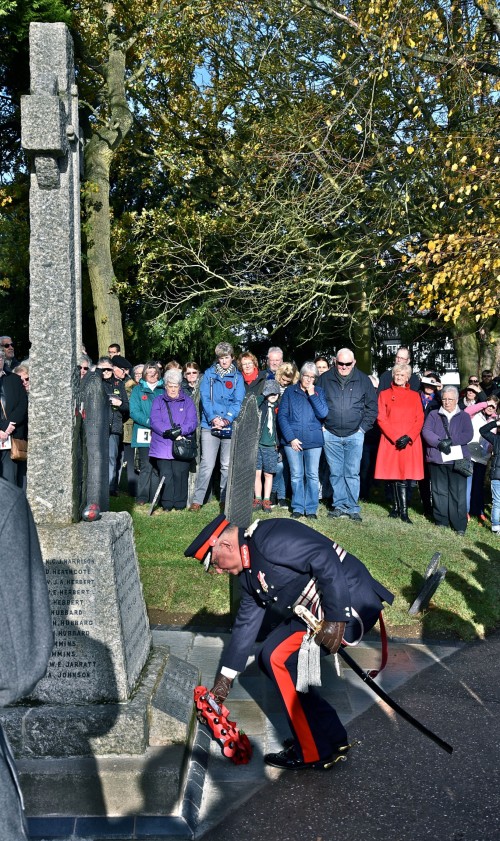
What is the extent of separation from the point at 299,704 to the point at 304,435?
6321 mm

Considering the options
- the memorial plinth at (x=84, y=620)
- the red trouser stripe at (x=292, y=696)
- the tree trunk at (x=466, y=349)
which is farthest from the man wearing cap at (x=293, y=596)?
the tree trunk at (x=466, y=349)

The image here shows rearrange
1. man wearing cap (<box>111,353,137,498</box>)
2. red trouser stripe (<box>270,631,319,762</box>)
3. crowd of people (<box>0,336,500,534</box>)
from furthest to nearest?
man wearing cap (<box>111,353,137,498</box>) → crowd of people (<box>0,336,500,534</box>) → red trouser stripe (<box>270,631,319,762</box>)

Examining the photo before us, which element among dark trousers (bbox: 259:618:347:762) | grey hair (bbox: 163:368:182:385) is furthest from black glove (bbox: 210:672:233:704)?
grey hair (bbox: 163:368:182:385)

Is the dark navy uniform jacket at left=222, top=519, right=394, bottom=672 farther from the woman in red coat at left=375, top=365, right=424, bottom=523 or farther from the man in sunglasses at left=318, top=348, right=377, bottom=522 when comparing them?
the woman in red coat at left=375, top=365, right=424, bottom=523

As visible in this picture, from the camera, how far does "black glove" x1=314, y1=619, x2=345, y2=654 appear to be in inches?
208

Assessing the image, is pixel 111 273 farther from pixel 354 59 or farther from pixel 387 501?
pixel 387 501

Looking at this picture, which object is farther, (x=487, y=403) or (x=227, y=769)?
(x=487, y=403)

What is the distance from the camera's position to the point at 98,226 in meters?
18.6

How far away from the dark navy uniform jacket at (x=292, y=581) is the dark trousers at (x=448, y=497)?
21.2 ft

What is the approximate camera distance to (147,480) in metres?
12.3

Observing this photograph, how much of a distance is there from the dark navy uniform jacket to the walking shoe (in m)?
0.55

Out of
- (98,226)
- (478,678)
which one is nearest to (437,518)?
(478,678)

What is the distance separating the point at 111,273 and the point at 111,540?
13.9 metres

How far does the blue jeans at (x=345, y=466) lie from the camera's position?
11.9m
